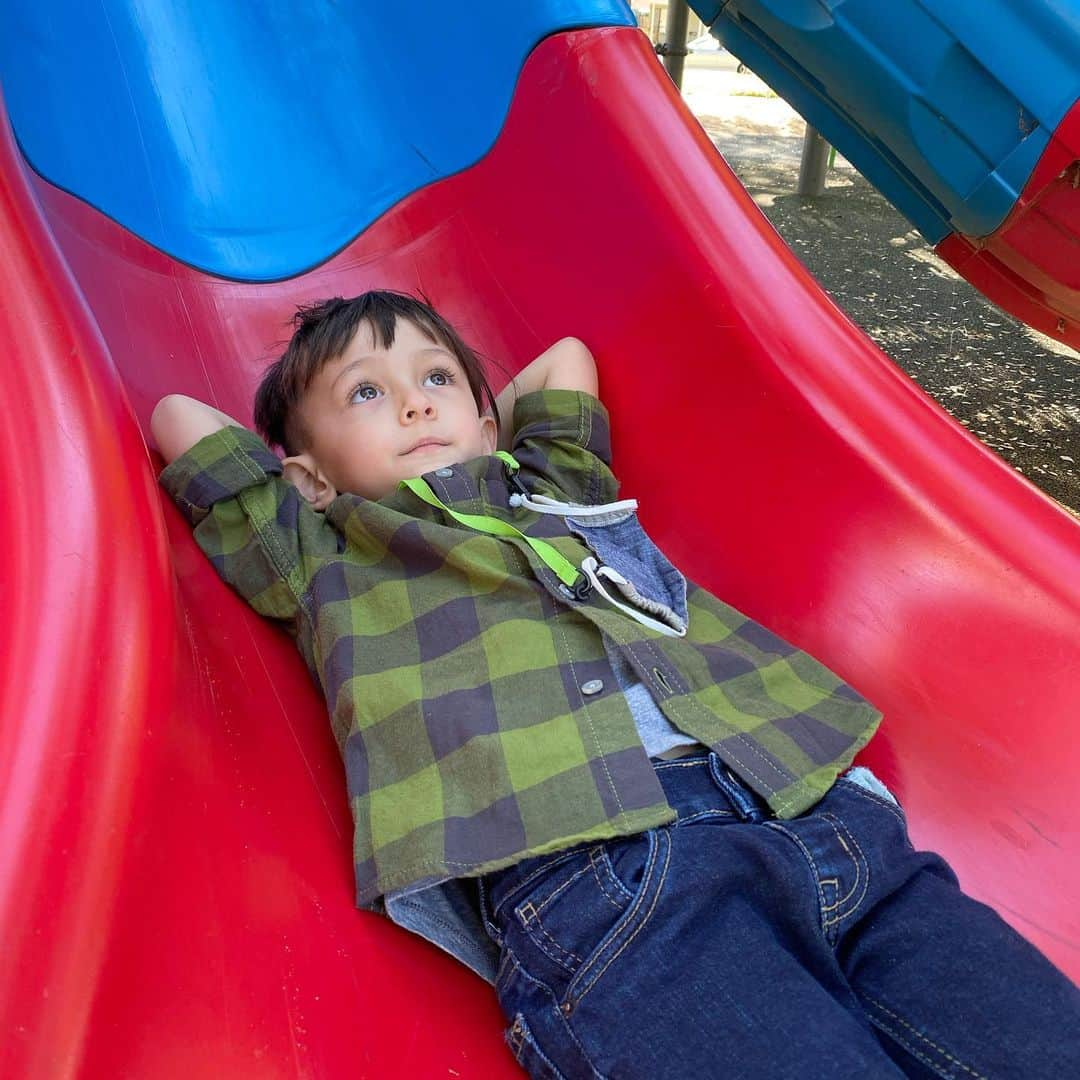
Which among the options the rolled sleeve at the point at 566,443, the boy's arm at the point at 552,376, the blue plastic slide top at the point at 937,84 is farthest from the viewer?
the blue plastic slide top at the point at 937,84

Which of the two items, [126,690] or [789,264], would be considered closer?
[126,690]

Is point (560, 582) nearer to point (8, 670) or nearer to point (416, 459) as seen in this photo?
point (416, 459)

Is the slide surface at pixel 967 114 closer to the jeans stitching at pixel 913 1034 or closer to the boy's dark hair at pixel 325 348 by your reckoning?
the boy's dark hair at pixel 325 348

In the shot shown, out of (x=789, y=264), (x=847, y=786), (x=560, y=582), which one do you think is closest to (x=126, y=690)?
(x=560, y=582)

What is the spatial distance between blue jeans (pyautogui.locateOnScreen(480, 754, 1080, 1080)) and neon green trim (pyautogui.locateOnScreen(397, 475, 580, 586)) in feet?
0.74

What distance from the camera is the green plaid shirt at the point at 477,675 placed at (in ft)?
2.30

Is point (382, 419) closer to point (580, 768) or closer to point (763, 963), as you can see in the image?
point (580, 768)

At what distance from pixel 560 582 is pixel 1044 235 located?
3.40 feet

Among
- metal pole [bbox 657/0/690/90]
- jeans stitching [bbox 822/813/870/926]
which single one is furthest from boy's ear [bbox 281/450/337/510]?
metal pole [bbox 657/0/690/90]

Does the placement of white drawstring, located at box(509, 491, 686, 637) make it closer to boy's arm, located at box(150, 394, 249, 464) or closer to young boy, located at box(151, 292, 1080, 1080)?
young boy, located at box(151, 292, 1080, 1080)

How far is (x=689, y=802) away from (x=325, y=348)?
585 mm

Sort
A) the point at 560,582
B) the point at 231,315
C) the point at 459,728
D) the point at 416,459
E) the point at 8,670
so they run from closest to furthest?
the point at 8,670 → the point at 459,728 → the point at 560,582 → the point at 416,459 → the point at 231,315

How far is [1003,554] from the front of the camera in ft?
2.96

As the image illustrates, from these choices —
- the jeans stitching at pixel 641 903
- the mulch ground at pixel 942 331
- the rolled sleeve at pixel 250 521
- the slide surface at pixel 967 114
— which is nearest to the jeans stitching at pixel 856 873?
the jeans stitching at pixel 641 903
